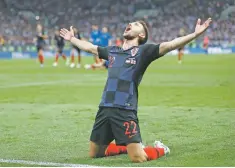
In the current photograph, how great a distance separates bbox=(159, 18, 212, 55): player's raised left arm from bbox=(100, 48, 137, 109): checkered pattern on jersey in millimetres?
471

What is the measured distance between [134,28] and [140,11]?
67808mm

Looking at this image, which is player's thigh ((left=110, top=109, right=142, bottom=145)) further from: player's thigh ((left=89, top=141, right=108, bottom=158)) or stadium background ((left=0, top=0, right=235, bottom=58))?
stadium background ((left=0, top=0, right=235, bottom=58))

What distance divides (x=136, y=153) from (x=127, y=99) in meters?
0.68

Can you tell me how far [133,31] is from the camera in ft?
25.0

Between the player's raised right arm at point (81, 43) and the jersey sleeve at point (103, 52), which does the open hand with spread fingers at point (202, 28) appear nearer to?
the jersey sleeve at point (103, 52)

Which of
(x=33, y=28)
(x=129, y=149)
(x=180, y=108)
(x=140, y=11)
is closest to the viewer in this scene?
(x=129, y=149)

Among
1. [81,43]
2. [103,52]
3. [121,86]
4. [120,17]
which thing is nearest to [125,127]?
[121,86]

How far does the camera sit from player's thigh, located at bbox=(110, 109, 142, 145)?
23.9ft

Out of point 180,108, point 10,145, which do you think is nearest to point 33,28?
point 180,108

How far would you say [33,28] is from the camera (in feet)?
225

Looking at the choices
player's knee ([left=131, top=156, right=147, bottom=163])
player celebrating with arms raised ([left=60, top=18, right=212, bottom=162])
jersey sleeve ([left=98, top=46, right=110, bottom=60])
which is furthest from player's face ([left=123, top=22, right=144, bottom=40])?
player's knee ([left=131, top=156, right=147, bottom=163])

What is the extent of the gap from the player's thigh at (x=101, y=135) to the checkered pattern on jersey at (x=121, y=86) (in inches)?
6.4

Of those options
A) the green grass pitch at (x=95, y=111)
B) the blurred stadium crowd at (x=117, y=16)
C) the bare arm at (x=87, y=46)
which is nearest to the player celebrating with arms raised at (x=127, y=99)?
the green grass pitch at (x=95, y=111)

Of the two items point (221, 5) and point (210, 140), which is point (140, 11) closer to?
point (221, 5)
